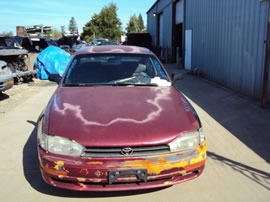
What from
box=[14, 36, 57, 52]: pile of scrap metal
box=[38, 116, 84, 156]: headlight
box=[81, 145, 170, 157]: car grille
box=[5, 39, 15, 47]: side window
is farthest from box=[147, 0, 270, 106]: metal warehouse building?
box=[5, 39, 15, 47]: side window

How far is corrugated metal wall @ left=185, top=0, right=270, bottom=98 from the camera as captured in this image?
7445mm

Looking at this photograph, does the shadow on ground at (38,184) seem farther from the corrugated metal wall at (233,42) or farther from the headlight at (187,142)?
the corrugated metal wall at (233,42)

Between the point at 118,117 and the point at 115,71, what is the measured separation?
144 centimetres

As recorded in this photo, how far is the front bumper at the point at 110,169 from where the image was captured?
8.75ft

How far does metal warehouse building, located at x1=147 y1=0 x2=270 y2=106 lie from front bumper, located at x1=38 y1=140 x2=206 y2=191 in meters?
4.54

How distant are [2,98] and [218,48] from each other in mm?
7436

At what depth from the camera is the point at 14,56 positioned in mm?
9805

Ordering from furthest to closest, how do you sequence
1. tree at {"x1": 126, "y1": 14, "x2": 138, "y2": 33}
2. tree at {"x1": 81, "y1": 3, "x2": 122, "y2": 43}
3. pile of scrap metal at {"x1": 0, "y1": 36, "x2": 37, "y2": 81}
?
tree at {"x1": 126, "y1": 14, "x2": 138, "y2": 33}
tree at {"x1": 81, "y1": 3, "x2": 122, "y2": 43}
pile of scrap metal at {"x1": 0, "y1": 36, "x2": 37, "y2": 81}

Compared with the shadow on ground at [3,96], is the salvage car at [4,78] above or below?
above

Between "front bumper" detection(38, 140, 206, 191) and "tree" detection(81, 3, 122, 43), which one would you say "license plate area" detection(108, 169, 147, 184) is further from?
"tree" detection(81, 3, 122, 43)

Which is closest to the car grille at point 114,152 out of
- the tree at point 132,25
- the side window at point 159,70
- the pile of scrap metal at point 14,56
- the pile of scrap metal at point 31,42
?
the side window at point 159,70

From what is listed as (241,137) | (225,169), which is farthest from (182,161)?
(241,137)

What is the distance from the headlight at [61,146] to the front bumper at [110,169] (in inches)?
1.9

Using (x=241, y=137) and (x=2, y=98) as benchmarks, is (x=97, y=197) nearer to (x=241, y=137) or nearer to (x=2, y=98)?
(x=241, y=137)
